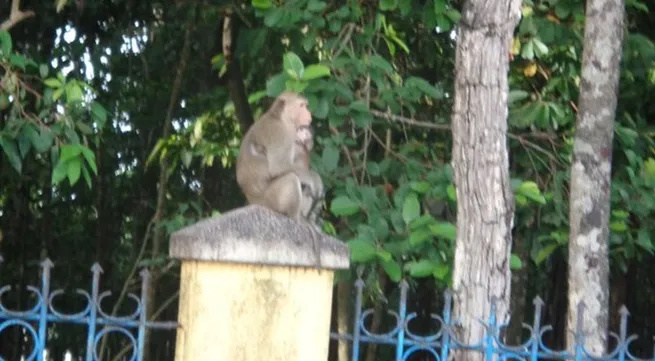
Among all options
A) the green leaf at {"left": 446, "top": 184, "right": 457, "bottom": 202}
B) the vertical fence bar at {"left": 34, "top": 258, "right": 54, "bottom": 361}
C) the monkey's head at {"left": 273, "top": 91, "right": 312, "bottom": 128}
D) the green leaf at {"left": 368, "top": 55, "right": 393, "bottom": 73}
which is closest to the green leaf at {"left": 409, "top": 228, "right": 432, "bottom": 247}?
the green leaf at {"left": 446, "top": 184, "right": 457, "bottom": 202}

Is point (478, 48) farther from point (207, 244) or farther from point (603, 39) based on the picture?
point (207, 244)

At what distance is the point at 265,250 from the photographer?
3.88 metres

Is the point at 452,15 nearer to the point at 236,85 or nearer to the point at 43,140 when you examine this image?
the point at 43,140

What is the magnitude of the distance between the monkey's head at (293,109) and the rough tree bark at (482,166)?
0.66m

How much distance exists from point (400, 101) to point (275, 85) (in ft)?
3.78

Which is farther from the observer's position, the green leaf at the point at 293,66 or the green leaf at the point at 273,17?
the green leaf at the point at 273,17

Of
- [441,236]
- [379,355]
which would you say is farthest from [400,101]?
[379,355]

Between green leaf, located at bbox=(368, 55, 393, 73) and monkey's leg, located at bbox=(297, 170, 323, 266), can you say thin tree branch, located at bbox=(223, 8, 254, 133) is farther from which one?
monkey's leg, located at bbox=(297, 170, 323, 266)

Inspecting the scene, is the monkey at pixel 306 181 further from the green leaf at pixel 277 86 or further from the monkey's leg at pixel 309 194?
the green leaf at pixel 277 86

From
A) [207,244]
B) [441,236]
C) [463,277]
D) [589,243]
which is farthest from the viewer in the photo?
[589,243]

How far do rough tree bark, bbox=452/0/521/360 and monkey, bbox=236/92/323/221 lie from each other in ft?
2.18

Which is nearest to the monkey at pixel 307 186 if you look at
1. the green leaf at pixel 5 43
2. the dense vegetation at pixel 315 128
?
the dense vegetation at pixel 315 128

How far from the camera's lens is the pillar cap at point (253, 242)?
388cm

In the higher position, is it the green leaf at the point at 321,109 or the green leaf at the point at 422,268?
the green leaf at the point at 321,109
